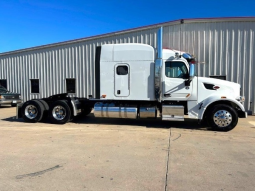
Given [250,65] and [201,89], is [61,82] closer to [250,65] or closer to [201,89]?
[201,89]

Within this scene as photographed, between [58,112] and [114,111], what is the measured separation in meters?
2.45

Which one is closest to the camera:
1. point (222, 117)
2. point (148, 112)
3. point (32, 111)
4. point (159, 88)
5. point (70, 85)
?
point (222, 117)

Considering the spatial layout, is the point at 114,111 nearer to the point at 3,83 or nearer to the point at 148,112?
the point at 148,112

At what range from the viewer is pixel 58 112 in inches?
339

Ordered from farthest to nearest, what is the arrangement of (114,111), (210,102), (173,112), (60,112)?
(60,112) → (114,111) → (173,112) → (210,102)

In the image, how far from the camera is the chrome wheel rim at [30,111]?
28.9 feet

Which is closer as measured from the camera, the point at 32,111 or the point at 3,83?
the point at 32,111

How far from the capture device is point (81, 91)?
13.6 meters

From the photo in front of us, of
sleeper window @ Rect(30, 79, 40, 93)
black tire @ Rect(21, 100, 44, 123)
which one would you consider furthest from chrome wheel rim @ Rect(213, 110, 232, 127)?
sleeper window @ Rect(30, 79, 40, 93)

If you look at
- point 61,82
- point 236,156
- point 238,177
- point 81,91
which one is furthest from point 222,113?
point 61,82

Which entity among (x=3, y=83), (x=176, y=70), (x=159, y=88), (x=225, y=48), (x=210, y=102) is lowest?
(x=210, y=102)

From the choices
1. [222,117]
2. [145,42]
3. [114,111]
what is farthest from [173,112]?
[145,42]

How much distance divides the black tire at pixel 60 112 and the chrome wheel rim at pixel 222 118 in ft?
18.4

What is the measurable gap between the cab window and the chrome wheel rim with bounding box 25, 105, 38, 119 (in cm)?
573
